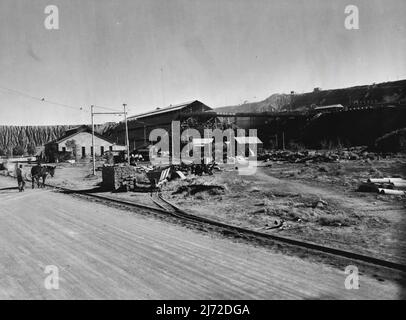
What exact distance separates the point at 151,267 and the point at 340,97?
88.4m

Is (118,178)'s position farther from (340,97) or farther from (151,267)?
(340,97)

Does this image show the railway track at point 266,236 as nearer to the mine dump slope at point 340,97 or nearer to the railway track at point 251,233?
the railway track at point 251,233

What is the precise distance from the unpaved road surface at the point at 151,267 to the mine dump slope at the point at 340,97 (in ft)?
186

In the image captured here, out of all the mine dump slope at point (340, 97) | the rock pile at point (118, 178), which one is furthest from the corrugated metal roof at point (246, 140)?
the rock pile at point (118, 178)

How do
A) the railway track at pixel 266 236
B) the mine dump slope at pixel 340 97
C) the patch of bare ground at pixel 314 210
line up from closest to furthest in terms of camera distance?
1. the railway track at pixel 266 236
2. the patch of bare ground at pixel 314 210
3. the mine dump slope at pixel 340 97

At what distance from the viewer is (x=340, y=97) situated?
85688mm

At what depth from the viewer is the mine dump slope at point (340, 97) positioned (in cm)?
7056

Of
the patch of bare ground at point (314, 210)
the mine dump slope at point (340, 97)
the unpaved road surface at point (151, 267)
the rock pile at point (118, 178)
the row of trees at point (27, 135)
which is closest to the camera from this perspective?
the unpaved road surface at point (151, 267)

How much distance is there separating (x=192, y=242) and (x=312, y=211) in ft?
16.1

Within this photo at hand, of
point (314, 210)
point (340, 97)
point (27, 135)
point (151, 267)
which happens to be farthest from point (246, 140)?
point (27, 135)

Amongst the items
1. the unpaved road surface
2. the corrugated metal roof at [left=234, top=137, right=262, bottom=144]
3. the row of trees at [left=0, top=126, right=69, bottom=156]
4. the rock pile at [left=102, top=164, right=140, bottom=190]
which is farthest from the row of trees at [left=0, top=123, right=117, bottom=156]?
the unpaved road surface
